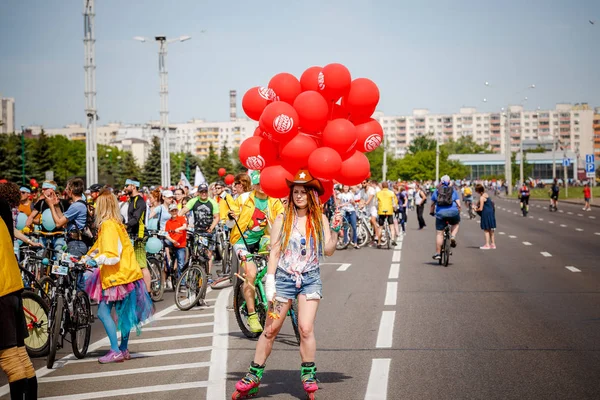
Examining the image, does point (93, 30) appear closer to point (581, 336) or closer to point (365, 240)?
point (365, 240)

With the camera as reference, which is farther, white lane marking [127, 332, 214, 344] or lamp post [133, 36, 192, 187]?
lamp post [133, 36, 192, 187]

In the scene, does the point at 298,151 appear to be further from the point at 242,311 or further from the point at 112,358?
the point at 242,311

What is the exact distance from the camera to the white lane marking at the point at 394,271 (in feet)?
52.6

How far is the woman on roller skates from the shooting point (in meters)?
6.60

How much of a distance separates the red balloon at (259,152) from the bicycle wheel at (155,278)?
21.4 feet

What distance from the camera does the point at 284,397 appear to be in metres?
6.68

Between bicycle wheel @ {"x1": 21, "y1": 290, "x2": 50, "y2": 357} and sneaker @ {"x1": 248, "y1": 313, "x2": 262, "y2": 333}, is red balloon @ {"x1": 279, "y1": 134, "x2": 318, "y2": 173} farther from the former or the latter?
bicycle wheel @ {"x1": 21, "y1": 290, "x2": 50, "y2": 357}

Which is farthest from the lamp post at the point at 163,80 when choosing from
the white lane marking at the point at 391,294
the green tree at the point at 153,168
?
the green tree at the point at 153,168

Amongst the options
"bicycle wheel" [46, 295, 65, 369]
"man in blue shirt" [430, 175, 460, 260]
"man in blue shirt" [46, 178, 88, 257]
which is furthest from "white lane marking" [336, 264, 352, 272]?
"bicycle wheel" [46, 295, 65, 369]

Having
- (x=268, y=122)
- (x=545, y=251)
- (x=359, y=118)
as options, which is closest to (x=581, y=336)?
(x=359, y=118)

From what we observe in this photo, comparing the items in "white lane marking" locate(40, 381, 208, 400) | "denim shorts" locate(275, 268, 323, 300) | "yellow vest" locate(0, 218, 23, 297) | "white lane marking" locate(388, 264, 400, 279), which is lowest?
"white lane marking" locate(388, 264, 400, 279)

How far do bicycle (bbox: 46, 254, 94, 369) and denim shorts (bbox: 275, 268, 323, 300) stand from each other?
270 centimetres

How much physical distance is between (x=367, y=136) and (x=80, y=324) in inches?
146

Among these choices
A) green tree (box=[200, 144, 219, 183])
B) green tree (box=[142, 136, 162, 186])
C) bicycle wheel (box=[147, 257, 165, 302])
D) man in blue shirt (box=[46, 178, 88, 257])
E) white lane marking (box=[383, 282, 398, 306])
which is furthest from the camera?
green tree (box=[200, 144, 219, 183])
